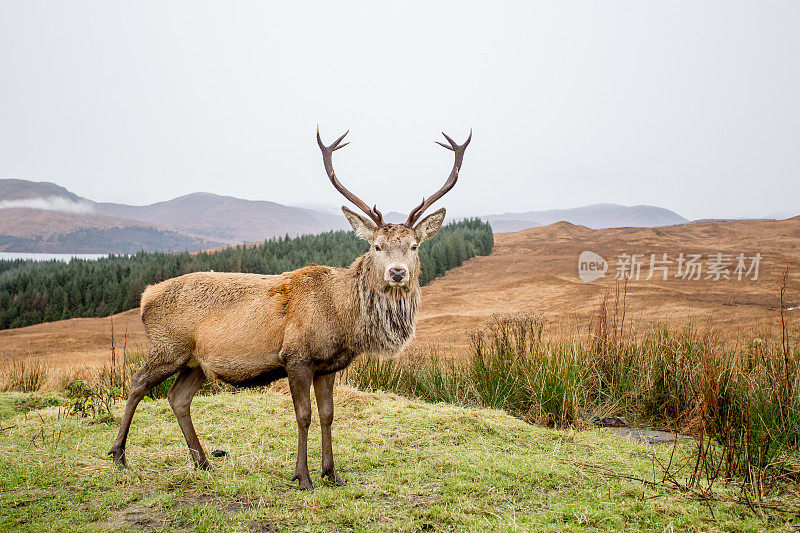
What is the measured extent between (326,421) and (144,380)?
180 cm

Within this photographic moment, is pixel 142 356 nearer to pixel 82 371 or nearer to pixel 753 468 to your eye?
pixel 82 371

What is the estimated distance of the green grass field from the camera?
12.5 ft

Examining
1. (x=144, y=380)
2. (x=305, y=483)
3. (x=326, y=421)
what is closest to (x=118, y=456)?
(x=144, y=380)

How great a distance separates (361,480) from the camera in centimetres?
471

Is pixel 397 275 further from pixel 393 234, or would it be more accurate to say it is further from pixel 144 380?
pixel 144 380

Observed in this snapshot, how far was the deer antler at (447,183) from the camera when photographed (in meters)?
5.11

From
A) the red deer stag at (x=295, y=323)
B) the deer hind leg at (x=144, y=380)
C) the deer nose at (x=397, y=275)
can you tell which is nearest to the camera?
the deer nose at (x=397, y=275)

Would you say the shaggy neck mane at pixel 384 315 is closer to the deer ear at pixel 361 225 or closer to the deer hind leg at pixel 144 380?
the deer ear at pixel 361 225

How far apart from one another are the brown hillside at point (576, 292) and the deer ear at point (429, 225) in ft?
16.2

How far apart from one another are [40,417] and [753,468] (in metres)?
7.57

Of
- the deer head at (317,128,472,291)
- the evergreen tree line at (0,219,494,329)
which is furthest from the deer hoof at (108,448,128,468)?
the evergreen tree line at (0,219,494,329)

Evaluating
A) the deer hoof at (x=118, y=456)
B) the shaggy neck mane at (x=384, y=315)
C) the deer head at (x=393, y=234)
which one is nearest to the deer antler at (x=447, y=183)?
the deer head at (x=393, y=234)

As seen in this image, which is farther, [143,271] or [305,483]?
[143,271]

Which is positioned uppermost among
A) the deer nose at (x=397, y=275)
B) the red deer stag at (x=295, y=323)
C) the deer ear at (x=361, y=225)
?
the deer ear at (x=361, y=225)
